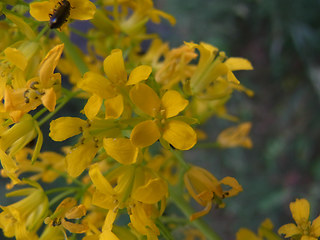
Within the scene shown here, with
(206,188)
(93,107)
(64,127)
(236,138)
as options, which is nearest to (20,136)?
(64,127)

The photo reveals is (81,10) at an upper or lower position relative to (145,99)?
Answer: upper

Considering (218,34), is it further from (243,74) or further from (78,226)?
Result: (78,226)

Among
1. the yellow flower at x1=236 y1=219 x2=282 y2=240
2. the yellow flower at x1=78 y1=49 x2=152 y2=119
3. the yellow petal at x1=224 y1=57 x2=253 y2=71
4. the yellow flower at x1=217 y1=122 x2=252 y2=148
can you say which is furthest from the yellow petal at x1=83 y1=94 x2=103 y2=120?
the yellow flower at x1=217 y1=122 x2=252 y2=148

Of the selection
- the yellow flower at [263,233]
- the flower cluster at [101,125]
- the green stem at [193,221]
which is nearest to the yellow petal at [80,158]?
the flower cluster at [101,125]

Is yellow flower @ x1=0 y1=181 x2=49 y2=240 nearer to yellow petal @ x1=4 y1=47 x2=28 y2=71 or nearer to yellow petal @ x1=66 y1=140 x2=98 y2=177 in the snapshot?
yellow petal @ x1=66 y1=140 x2=98 y2=177

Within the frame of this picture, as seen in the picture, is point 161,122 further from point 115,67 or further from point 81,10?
point 81,10

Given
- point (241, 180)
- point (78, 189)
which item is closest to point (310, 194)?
point (241, 180)

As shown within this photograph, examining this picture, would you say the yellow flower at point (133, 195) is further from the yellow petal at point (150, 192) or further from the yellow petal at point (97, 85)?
the yellow petal at point (97, 85)
